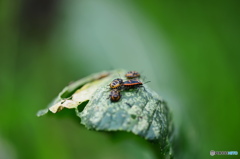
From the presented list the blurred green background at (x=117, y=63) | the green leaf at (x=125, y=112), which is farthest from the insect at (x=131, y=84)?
the blurred green background at (x=117, y=63)

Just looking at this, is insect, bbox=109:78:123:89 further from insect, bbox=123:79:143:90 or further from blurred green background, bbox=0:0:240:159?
blurred green background, bbox=0:0:240:159

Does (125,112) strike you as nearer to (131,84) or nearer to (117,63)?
(131,84)

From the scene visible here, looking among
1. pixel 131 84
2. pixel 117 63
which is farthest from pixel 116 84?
pixel 117 63

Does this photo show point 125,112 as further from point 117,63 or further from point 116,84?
point 117,63

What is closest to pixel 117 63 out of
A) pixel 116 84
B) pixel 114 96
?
pixel 116 84

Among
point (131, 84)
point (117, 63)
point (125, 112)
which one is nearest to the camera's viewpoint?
point (125, 112)

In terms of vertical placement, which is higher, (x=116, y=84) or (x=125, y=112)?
(x=116, y=84)

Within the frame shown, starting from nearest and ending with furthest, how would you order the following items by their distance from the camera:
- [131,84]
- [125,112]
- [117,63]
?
[125,112], [131,84], [117,63]

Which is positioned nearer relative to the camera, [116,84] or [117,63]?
[116,84]

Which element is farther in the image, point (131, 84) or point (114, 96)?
point (131, 84)
